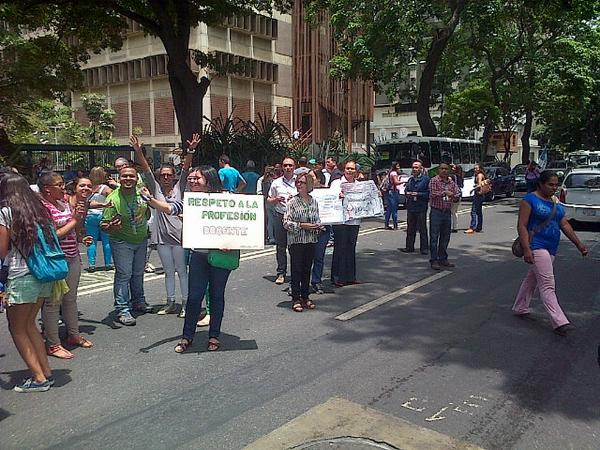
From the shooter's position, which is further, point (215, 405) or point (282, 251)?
point (282, 251)

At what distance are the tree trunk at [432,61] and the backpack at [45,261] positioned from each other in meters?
20.7

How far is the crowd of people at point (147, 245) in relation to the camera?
14.7ft

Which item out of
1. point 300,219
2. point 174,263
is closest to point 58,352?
point 174,263

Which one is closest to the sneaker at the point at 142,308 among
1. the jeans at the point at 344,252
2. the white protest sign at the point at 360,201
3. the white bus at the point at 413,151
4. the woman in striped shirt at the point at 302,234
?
Answer: the woman in striped shirt at the point at 302,234

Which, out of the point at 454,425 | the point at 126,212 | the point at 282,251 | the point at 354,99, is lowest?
the point at 454,425

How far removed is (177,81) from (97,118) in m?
28.2

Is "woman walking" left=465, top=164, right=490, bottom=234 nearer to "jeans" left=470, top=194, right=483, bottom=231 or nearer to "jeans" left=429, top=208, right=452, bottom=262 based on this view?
"jeans" left=470, top=194, right=483, bottom=231

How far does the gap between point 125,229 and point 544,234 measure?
448 centimetres

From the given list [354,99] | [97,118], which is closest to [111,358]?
[97,118]

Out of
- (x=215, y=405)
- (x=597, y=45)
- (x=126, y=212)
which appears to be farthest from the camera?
(x=597, y=45)

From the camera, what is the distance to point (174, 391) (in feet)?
15.1

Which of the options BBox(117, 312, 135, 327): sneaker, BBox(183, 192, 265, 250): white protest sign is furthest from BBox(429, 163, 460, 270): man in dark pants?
BBox(117, 312, 135, 327): sneaker

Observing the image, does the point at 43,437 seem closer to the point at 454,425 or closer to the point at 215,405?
the point at 215,405

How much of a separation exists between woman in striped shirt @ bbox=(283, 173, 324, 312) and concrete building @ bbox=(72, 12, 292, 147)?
3277 cm
